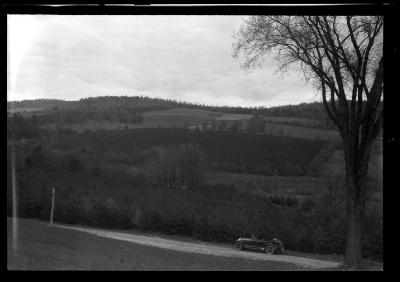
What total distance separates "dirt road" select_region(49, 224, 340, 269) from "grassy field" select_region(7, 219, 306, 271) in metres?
0.42

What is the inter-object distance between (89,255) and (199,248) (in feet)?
13.4

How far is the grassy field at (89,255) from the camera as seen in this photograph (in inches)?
261

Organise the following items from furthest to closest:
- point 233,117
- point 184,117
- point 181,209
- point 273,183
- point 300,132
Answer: point 300,132 < point 273,183 < point 184,117 < point 181,209 < point 233,117

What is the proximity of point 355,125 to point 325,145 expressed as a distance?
4021 mm

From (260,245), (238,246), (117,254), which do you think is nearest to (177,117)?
(238,246)

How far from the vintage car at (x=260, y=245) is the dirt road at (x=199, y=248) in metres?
0.33

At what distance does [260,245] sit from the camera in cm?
1214

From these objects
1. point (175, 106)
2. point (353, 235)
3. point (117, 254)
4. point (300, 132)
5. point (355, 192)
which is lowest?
point (117, 254)

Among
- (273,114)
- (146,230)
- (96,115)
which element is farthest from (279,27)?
(146,230)

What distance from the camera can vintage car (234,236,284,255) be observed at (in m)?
12.0

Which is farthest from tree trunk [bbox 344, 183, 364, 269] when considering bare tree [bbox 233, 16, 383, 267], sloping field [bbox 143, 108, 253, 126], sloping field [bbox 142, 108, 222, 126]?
sloping field [bbox 142, 108, 222, 126]

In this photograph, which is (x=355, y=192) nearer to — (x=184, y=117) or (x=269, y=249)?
(x=269, y=249)

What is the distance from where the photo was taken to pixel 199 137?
13.4 meters
